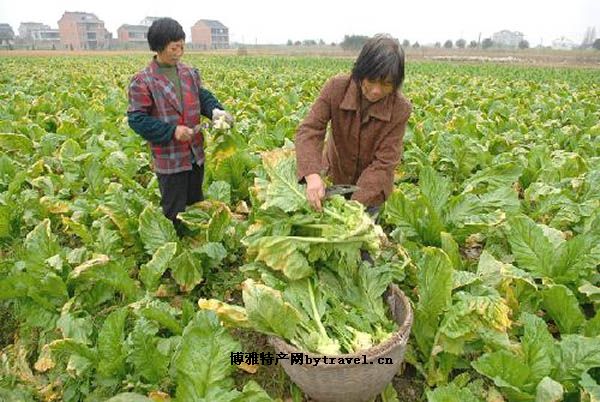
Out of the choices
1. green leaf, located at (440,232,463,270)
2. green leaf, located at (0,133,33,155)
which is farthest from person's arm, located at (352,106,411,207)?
green leaf, located at (0,133,33,155)

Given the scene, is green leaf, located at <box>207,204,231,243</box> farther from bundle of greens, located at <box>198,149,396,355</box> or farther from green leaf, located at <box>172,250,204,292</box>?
bundle of greens, located at <box>198,149,396,355</box>

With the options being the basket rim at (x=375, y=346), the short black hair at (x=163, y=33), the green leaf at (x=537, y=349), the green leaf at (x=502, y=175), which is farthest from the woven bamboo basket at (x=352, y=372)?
the green leaf at (x=502, y=175)

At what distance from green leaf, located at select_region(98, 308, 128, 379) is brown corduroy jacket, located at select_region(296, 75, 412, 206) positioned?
51.9 inches

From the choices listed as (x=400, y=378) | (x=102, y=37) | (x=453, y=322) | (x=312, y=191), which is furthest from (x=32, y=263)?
(x=102, y=37)

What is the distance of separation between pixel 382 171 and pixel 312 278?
0.78m

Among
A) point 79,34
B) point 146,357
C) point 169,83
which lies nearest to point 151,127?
point 169,83

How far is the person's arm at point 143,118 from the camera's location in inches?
129

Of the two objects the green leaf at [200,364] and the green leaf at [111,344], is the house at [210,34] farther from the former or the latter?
the green leaf at [200,364]

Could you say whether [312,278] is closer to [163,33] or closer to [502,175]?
[163,33]

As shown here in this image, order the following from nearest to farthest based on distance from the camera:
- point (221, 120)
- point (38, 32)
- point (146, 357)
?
point (146, 357) → point (221, 120) → point (38, 32)

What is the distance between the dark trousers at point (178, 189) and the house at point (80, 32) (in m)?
81.4

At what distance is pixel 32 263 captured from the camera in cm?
318

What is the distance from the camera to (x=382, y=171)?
287cm

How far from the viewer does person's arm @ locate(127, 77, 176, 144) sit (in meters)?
3.28
